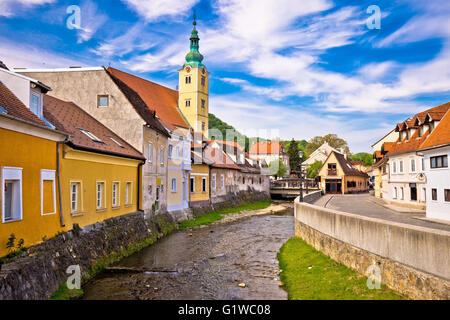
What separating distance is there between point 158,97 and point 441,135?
1735 inches

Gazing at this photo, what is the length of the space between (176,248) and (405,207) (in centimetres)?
2108

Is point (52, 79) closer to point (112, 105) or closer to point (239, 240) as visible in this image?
point (112, 105)

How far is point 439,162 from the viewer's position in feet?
69.9

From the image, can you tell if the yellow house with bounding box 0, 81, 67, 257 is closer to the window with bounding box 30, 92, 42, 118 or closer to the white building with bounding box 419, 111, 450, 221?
the window with bounding box 30, 92, 42, 118

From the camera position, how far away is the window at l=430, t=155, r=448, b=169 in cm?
2067

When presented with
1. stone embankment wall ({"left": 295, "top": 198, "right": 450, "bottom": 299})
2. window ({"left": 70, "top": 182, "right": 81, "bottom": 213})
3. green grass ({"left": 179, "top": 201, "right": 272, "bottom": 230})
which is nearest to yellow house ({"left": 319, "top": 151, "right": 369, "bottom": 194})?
green grass ({"left": 179, "top": 201, "right": 272, "bottom": 230})

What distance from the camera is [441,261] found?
7367 mm

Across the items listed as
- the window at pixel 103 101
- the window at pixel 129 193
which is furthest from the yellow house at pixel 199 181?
the window at pixel 103 101

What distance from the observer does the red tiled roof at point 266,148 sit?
95062mm

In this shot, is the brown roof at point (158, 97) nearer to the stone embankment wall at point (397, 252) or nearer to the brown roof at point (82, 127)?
the brown roof at point (82, 127)

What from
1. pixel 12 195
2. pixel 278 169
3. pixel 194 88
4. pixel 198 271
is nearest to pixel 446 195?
pixel 198 271

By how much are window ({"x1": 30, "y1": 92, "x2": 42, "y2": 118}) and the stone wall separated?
453 centimetres

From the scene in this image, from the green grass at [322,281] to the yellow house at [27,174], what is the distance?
27.8 ft

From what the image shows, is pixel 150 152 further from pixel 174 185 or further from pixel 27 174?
pixel 27 174
